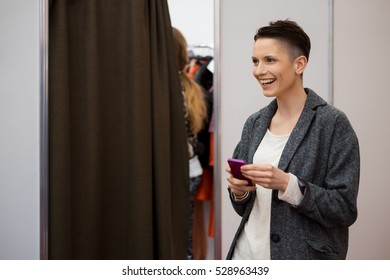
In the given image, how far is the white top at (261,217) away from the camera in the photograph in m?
1.34

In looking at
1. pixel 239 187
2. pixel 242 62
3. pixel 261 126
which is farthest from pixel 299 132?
pixel 242 62

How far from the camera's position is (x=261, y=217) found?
1.36 meters

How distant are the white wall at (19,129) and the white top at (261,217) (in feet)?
3.00

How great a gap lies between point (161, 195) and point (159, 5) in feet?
2.80

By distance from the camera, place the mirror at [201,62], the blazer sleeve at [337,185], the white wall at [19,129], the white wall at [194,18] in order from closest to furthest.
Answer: the blazer sleeve at [337,185] < the white wall at [19,129] < the white wall at [194,18] < the mirror at [201,62]

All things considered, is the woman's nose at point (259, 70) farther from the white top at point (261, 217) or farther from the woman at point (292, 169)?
the white top at point (261, 217)

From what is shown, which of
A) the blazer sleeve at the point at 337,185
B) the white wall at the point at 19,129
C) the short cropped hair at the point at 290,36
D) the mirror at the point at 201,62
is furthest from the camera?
the mirror at the point at 201,62

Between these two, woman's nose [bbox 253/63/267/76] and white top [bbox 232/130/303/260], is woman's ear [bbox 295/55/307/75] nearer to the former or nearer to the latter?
woman's nose [bbox 253/63/267/76]

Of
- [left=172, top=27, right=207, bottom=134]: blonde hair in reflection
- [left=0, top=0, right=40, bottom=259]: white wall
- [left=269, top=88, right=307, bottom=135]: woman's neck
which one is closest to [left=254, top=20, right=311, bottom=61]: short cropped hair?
[left=269, top=88, right=307, bottom=135]: woman's neck

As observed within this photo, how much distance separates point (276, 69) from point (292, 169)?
0.36 meters

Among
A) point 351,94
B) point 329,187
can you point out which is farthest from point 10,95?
point 351,94

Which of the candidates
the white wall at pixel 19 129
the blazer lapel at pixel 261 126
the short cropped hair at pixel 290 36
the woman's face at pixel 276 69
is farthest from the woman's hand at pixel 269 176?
the white wall at pixel 19 129
